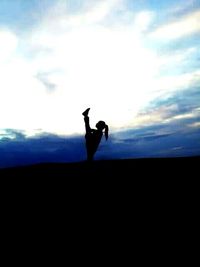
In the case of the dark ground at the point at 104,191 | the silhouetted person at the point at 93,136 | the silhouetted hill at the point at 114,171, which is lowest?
the dark ground at the point at 104,191

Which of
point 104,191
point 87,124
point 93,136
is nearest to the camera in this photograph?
point 104,191

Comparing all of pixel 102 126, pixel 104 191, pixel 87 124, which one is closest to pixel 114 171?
pixel 104 191

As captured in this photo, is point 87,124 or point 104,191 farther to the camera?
point 87,124

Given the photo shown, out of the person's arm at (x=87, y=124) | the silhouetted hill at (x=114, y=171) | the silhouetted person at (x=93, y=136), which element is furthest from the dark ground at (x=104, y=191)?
the person's arm at (x=87, y=124)

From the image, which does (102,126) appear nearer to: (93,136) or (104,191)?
(93,136)

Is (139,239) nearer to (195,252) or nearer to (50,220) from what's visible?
(195,252)

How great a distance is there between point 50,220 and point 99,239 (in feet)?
3.39

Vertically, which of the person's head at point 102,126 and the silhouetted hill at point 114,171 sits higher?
the person's head at point 102,126

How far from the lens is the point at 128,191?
7730 mm

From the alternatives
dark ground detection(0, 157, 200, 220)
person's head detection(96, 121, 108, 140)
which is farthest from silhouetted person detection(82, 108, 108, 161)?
dark ground detection(0, 157, 200, 220)

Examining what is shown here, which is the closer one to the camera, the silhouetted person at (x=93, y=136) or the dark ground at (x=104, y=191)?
the dark ground at (x=104, y=191)

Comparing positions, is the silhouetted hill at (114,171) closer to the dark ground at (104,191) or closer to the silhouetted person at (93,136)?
the dark ground at (104,191)

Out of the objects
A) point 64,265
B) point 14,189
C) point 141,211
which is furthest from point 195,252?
point 14,189

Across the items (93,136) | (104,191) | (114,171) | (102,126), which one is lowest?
(104,191)
